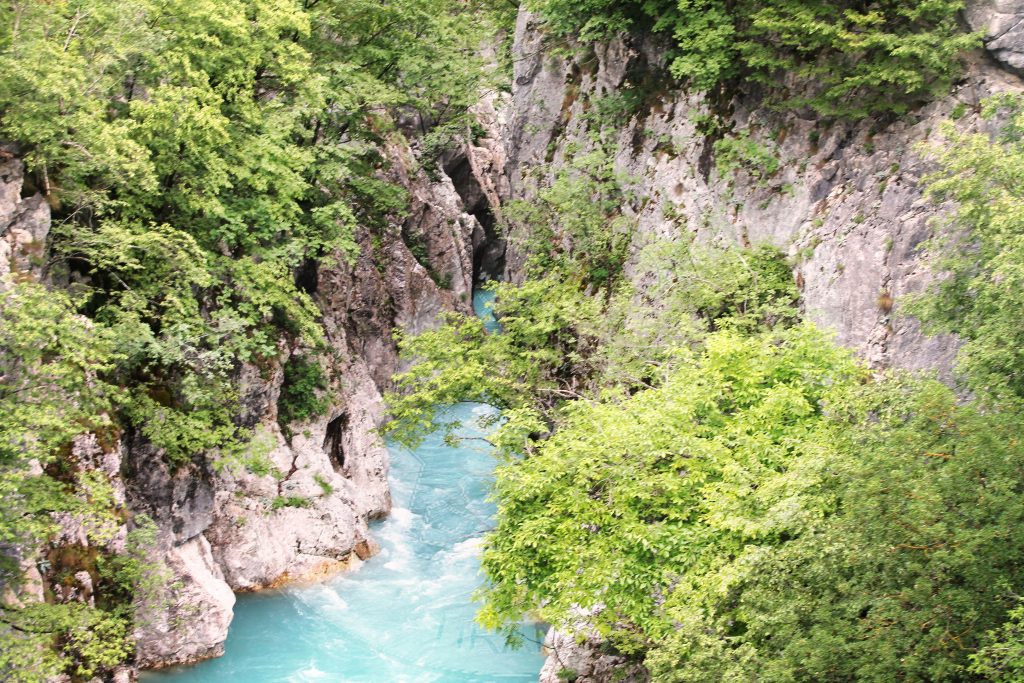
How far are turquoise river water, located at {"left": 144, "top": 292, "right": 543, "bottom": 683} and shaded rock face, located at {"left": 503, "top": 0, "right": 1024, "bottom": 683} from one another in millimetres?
2648

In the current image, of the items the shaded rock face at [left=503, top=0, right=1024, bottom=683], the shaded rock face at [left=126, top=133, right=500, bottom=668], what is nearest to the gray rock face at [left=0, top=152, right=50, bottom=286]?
the shaded rock face at [left=126, top=133, right=500, bottom=668]

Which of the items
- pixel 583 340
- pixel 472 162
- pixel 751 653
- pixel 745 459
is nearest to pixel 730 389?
pixel 745 459

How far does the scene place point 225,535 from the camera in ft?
59.0

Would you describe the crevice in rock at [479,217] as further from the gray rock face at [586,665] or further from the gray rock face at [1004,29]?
the gray rock face at [586,665]

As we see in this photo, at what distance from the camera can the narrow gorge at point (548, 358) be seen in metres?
9.37

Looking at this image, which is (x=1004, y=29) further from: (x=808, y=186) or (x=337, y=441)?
(x=337, y=441)

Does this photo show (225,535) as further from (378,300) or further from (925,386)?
(925,386)

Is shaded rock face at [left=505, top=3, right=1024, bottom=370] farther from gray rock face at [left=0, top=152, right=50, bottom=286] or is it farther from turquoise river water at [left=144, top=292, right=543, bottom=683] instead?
gray rock face at [left=0, top=152, right=50, bottom=286]

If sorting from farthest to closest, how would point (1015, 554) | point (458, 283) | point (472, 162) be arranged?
point (472, 162), point (458, 283), point (1015, 554)

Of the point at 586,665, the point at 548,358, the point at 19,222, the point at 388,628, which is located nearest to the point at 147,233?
the point at 19,222

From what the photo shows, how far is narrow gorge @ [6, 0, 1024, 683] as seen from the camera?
9367 mm

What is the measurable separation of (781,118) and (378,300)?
14.4m

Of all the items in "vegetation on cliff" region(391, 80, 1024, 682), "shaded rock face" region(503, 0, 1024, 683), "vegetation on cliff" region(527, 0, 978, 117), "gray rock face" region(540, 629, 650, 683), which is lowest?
"gray rock face" region(540, 629, 650, 683)

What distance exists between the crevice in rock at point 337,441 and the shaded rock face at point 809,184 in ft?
23.8
